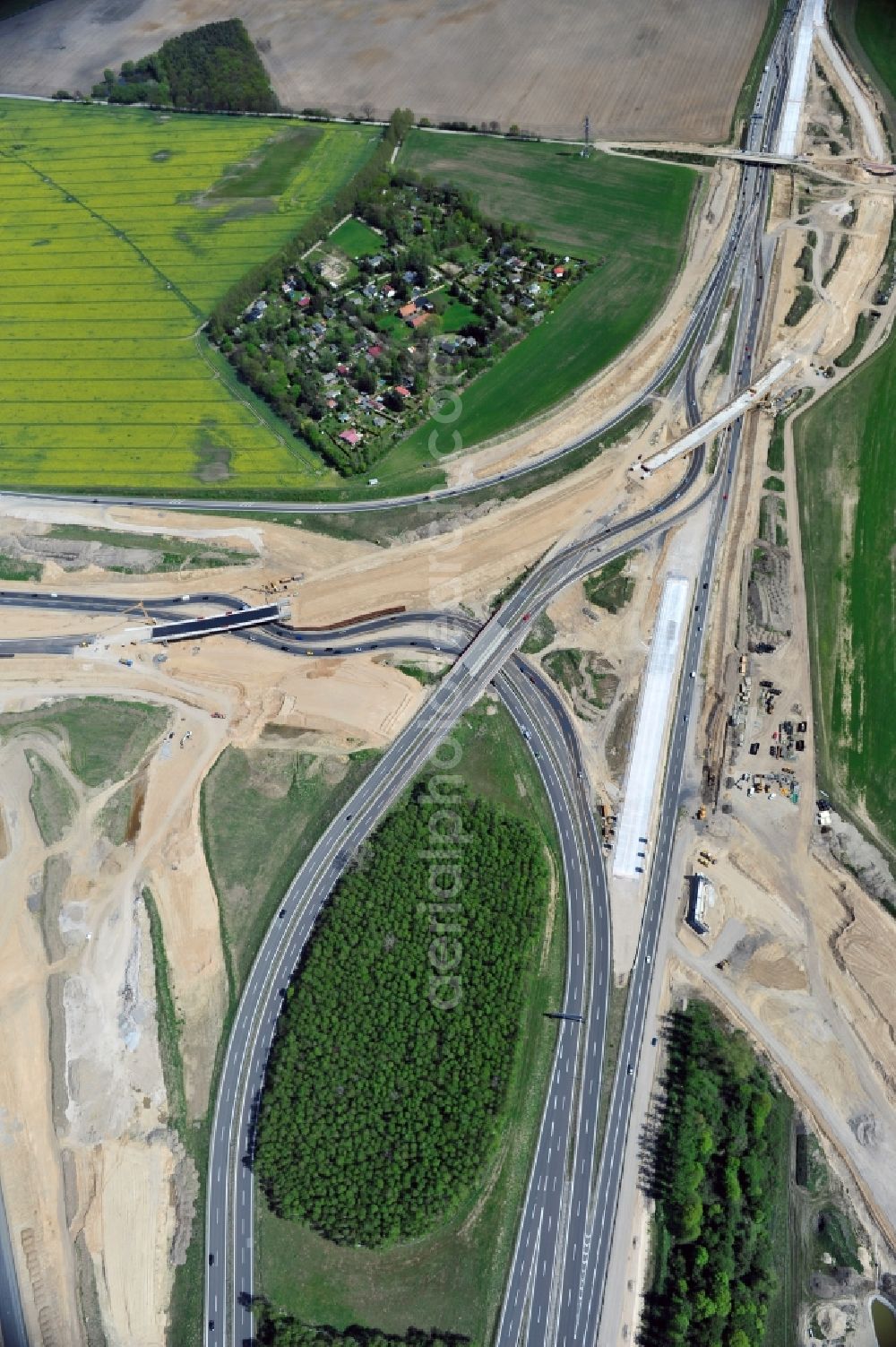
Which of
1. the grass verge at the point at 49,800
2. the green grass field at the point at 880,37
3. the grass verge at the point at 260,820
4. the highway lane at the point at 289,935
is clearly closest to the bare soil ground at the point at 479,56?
the green grass field at the point at 880,37

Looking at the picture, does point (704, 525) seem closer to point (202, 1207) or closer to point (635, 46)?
point (202, 1207)

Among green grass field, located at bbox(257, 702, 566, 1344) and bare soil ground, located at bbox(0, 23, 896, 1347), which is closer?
green grass field, located at bbox(257, 702, 566, 1344)

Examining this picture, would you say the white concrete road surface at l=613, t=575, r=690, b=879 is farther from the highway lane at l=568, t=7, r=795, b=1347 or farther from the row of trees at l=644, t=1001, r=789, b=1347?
the row of trees at l=644, t=1001, r=789, b=1347

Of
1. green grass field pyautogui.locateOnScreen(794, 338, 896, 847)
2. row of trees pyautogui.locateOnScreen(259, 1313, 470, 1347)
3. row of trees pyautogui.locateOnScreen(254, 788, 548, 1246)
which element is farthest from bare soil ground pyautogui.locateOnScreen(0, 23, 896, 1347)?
row of trees pyautogui.locateOnScreen(259, 1313, 470, 1347)

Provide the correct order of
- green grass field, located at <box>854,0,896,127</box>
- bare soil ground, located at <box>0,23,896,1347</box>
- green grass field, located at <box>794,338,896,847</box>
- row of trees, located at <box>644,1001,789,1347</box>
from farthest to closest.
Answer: green grass field, located at <box>854,0,896,127</box>, green grass field, located at <box>794,338,896,847</box>, bare soil ground, located at <box>0,23,896,1347</box>, row of trees, located at <box>644,1001,789,1347</box>

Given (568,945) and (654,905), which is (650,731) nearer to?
(654,905)

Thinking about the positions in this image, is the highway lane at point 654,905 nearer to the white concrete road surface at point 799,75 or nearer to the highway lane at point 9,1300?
the white concrete road surface at point 799,75

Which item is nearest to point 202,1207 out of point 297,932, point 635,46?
point 297,932
